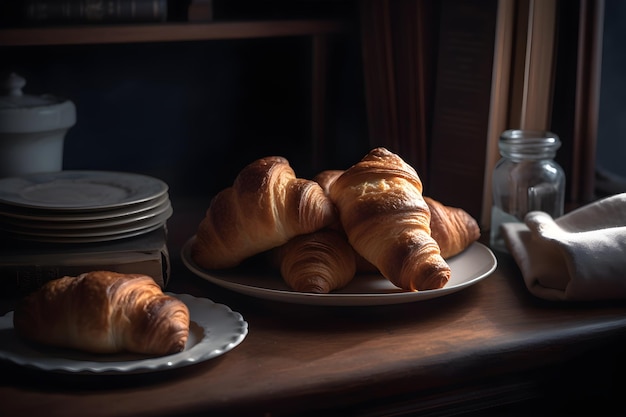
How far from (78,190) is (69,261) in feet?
0.54

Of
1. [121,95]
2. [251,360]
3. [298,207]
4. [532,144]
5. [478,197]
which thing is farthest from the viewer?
[121,95]

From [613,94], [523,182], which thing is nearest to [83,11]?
[523,182]

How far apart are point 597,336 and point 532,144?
34 cm

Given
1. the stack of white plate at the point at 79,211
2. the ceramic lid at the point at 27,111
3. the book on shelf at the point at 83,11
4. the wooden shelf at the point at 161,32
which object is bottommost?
the stack of white plate at the point at 79,211

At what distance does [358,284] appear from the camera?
41.3 inches

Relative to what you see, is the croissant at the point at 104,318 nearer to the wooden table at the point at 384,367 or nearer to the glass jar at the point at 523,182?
the wooden table at the point at 384,367

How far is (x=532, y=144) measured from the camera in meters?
1.22

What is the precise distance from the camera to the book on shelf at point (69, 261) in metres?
1.00

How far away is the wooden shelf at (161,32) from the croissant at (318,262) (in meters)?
0.44

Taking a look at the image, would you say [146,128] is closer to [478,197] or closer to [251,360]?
[478,197]

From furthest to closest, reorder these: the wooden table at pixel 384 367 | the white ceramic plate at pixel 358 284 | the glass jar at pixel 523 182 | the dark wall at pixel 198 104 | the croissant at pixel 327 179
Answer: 1. the dark wall at pixel 198 104
2. the glass jar at pixel 523 182
3. the croissant at pixel 327 179
4. the white ceramic plate at pixel 358 284
5. the wooden table at pixel 384 367

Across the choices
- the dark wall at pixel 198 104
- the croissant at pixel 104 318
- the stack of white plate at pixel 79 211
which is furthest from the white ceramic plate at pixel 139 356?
the dark wall at pixel 198 104

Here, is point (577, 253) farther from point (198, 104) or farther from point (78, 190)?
point (198, 104)

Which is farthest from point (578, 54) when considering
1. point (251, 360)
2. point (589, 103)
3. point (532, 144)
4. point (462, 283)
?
point (251, 360)
